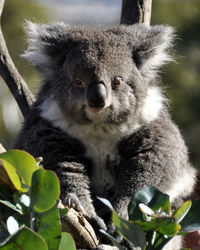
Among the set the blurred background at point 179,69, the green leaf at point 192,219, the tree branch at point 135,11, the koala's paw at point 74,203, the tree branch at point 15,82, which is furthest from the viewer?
the blurred background at point 179,69

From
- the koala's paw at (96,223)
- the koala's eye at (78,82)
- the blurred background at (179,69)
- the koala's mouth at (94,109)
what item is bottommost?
the blurred background at (179,69)

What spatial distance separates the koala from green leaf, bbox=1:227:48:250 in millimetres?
1675

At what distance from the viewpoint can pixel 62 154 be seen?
3385mm

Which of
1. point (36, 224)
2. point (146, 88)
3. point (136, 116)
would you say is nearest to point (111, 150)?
point (136, 116)

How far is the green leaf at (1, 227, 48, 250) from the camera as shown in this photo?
52.6 inches

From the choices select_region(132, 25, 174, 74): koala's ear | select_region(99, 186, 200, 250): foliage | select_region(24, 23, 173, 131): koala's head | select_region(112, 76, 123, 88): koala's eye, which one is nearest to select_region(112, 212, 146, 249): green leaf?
select_region(99, 186, 200, 250): foliage

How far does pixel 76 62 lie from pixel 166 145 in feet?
2.90

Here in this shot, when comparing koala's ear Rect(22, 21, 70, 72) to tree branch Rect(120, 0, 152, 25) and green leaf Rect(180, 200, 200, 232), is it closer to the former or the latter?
tree branch Rect(120, 0, 152, 25)

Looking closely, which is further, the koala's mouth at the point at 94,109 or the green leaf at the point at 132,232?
the koala's mouth at the point at 94,109

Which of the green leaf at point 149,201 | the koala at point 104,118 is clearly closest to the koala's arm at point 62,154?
the koala at point 104,118

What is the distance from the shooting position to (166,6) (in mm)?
19297

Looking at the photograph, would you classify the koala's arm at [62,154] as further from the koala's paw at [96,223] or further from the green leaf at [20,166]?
the green leaf at [20,166]

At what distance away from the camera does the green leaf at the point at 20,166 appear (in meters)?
1.43

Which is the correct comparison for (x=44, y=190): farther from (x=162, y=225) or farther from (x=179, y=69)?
(x=179, y=69)
